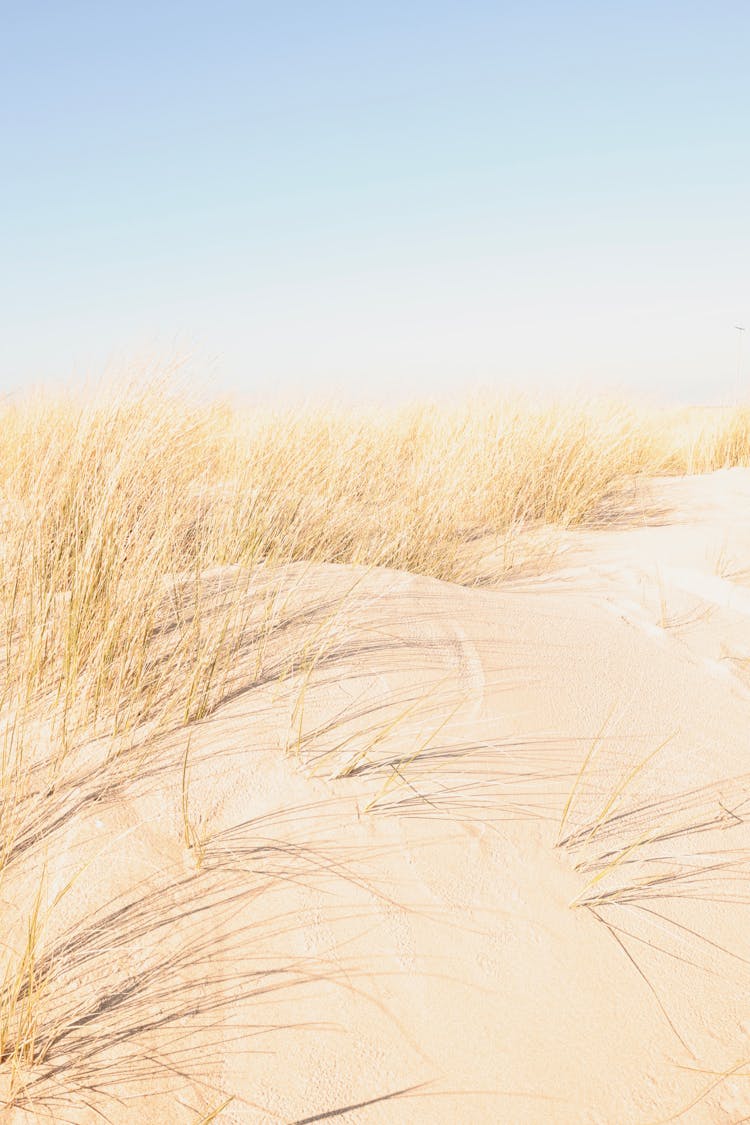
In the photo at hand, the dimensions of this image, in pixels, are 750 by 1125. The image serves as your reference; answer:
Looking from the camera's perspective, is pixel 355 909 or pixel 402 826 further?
pixel 402 826

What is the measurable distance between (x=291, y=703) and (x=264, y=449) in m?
2.62

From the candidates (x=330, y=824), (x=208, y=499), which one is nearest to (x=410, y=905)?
(x=330, y=824)

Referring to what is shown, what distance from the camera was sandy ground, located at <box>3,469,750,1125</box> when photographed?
105 cm

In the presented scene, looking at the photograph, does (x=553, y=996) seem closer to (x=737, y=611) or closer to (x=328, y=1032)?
(x=328, y=1032)

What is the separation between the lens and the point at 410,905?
1.30 m

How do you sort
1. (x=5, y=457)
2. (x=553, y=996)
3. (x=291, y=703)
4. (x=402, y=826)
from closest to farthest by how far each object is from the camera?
(x=553, y=996)
(x=402, y=826)
(x=291, y=703)
(x=5, y=457)

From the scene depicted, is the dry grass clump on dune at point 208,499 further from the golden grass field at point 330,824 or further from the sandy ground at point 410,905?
the sandy ground at point 410,905

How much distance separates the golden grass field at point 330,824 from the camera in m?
1.06

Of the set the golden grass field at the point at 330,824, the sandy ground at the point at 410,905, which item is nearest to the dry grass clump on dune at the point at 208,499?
the golden grass field at the point at 330,824

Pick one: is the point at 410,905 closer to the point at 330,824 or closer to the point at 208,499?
the point at 330,824

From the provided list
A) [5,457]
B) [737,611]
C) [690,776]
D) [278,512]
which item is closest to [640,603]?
[737,611]

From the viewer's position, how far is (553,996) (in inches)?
47.2

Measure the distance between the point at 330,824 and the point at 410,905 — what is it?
0.22m

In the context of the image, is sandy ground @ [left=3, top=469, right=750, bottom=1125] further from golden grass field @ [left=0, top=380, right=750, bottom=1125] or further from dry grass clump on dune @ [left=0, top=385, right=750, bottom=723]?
dry grass clump on dune @ [left=0, top=385, right=750, bottom=723]
